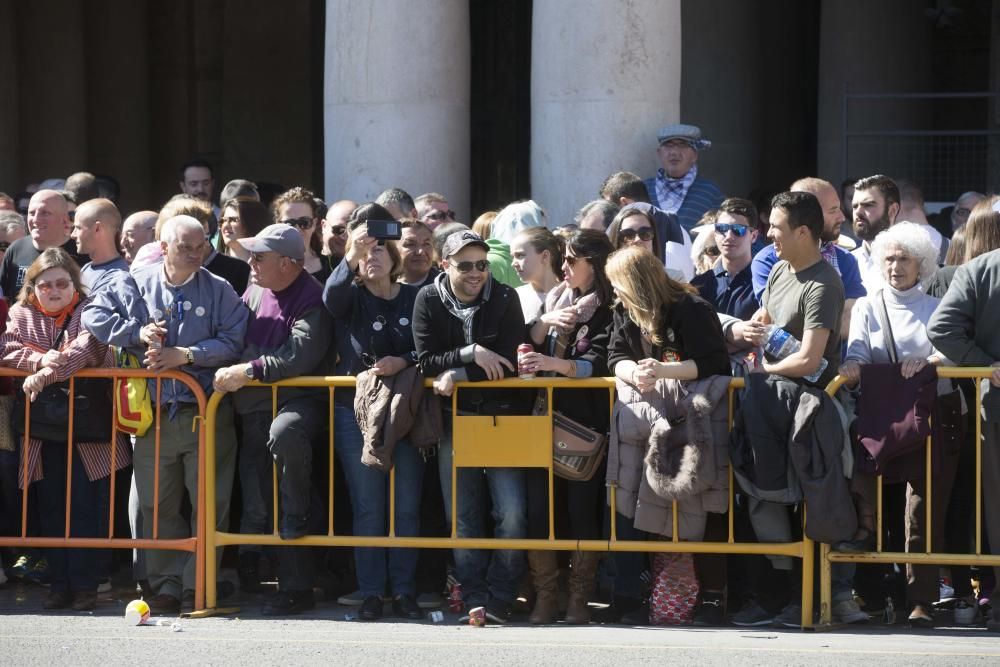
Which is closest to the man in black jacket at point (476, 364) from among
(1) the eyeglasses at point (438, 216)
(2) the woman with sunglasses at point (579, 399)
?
(2) the woman with sunglasses at point (579, 399)

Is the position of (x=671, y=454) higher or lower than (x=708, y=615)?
higher

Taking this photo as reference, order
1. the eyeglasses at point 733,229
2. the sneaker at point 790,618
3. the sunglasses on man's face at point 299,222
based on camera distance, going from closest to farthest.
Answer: the sneaker at point 790,618 → the eyeglasses at point 733,229 → the sunglasses on man's face at point 299,222

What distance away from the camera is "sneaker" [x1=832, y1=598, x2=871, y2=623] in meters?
7.45

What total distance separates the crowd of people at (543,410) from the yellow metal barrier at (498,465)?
0.23 feet

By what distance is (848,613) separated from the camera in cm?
745

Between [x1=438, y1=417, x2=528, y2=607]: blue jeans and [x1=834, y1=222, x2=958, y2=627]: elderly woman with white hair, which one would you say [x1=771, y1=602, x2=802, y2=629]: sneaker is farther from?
[x1=438, y1=417, x2=528, y2=607]: blue jeans

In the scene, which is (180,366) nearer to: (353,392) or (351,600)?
(353,392)

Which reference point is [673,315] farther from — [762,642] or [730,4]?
[730,4]

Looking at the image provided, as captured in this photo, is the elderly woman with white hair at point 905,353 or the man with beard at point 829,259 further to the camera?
the man with beard at point 829,259

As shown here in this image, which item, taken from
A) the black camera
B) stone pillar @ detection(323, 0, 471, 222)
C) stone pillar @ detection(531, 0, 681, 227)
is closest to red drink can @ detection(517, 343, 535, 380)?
the black camera

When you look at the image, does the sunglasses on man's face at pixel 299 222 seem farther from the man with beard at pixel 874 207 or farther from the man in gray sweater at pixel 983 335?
the man in gray sweater at pixel 983 335

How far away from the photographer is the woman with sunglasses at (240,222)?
348 inches

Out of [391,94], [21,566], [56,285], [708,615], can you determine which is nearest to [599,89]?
[391,94]

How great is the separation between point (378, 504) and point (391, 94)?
478 cm
